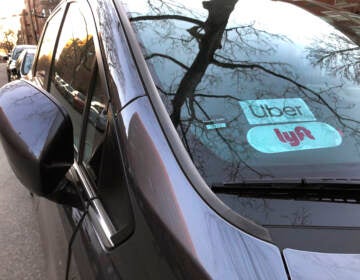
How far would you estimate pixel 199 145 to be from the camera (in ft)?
4.43

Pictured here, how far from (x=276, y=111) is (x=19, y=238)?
3.16 m

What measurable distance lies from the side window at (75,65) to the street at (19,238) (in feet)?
2.67

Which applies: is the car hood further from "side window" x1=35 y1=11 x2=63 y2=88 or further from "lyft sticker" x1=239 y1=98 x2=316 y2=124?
"side window" x1=35 y1=11 x2=63 y2=88

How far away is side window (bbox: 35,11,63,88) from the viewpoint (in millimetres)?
2744

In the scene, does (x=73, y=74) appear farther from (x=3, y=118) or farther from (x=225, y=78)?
(x=225, y=78)

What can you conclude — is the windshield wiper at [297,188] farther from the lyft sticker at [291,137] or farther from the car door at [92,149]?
the car door at [92,149]

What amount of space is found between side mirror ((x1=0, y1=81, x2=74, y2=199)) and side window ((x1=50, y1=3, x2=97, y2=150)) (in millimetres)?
325

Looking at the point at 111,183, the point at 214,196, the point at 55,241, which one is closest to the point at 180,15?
the point at 111,183

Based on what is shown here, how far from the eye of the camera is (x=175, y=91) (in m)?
1.47

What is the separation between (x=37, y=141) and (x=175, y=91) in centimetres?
44

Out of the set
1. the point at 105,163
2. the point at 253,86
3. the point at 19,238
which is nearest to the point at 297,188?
the point at 253,86

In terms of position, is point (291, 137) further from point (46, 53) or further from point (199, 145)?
point (46, 53)

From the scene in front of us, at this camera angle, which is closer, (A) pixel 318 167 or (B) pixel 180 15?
(A) pixel 318 167

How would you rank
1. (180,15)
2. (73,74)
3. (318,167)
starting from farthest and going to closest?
(73,74)
(180,15)
(318,167)
